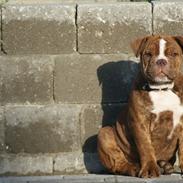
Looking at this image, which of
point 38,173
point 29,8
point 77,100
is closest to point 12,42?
point 29,8

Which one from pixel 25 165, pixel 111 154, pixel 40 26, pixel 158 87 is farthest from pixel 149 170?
pixel 40 26

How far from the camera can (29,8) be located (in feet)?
25.4

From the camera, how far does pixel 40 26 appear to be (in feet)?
25.4

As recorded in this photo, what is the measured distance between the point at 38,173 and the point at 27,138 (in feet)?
1.22

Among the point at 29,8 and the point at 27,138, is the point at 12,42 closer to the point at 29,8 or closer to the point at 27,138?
the point at 29,8

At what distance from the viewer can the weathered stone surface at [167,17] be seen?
772 cm

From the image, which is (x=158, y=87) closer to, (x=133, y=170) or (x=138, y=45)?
(x=138, y=45)

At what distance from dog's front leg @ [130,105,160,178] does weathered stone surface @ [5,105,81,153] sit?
0.73 metres

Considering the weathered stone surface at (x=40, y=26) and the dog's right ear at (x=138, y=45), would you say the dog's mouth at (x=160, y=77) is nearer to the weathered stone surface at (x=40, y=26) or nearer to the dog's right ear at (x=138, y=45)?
the dog's right ear at (x=138, y=45)

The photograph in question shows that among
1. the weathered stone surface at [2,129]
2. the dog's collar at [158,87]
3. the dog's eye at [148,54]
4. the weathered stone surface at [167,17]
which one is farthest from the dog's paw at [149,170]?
the weathered stone surface at [2,129]

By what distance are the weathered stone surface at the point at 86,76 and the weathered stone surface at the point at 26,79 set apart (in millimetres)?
101

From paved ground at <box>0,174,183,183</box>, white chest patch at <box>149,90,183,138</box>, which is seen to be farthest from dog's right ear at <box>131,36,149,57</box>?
paved ground at <box>0,174,183,183</box>

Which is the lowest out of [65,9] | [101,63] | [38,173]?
[38,173]

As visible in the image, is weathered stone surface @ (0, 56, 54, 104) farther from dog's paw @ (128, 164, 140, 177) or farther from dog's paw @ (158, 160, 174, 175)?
dog's paw @ (158, 160, 174, 175)
